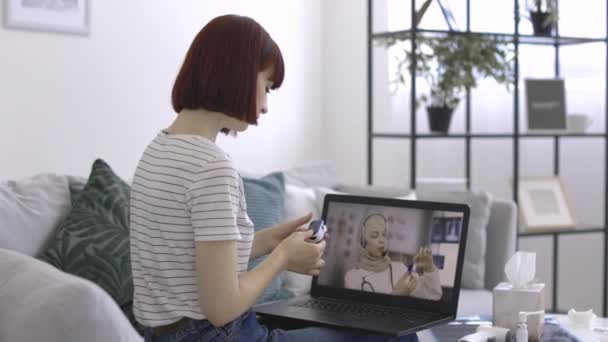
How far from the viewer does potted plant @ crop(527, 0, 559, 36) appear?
3691mm

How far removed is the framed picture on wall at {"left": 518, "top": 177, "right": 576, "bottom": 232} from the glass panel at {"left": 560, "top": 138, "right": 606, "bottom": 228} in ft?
1.34

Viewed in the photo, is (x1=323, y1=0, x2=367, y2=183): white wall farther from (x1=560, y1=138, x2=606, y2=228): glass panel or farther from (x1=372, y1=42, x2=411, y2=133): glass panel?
(x1=560, y1=138, x2=606, y2=228): glass panel

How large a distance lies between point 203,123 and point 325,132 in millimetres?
2701

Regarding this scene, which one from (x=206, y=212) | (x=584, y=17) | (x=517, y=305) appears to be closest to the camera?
(x=206, y=212)

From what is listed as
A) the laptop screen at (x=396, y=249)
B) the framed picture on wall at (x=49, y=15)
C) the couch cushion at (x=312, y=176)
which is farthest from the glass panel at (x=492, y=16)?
the laptop screen at (x=396, y=249)

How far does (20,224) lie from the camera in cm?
221

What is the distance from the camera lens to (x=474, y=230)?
9.72ft

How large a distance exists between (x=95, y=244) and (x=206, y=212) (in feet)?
2.78

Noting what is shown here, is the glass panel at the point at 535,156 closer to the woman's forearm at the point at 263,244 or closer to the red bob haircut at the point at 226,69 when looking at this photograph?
the woman's forearm at the point at 263,244

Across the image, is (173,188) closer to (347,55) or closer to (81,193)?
(81,193)

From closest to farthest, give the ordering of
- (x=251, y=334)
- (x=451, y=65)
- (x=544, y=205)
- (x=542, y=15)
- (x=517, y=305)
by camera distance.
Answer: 1. (x=251, y=334)
2. (x=517, y=305)
3. (x=451, y=65)
4. (x=542, y=15)
5. (x=544, y=205)

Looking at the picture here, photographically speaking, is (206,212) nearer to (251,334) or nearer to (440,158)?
(251,334)

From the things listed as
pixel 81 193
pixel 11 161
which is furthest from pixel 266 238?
pixel 11 161

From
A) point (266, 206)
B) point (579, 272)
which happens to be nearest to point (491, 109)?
point (579, 272)
